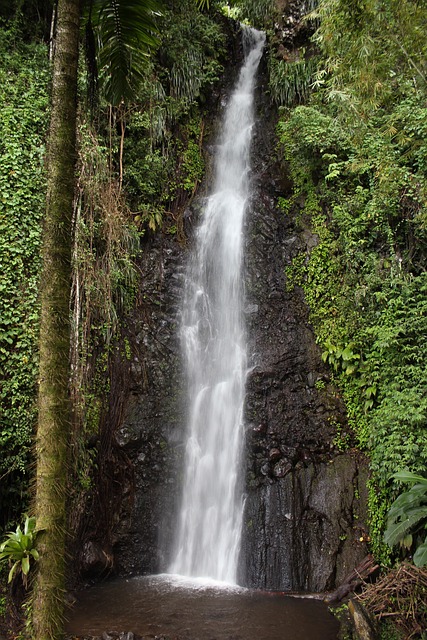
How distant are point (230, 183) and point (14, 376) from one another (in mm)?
6641

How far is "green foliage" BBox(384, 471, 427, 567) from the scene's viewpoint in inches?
235

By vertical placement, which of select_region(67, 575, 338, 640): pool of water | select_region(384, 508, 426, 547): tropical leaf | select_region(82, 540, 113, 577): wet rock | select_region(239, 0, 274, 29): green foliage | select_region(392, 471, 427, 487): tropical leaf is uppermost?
select_region(239, 0, 274, 29): green foliage

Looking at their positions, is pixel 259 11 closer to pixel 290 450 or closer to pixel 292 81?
pixel 292 81

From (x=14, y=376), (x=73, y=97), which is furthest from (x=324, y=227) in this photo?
(x=73, y=97)

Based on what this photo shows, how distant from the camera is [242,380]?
873 centimetres

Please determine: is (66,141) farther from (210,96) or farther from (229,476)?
(210,96)

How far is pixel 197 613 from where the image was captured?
229 inches

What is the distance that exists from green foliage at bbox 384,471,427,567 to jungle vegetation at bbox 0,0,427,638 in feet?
0.17

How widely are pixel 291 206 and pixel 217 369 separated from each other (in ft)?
13.0

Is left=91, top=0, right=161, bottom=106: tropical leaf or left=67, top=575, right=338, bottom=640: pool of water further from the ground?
left=91, top=0, right=161, bottom=106: tropical leaf

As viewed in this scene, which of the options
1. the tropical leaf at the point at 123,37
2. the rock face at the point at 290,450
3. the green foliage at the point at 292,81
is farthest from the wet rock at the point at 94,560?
the green foliage at the point at 292,81

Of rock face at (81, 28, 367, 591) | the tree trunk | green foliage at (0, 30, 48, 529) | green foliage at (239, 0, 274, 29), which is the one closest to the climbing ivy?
rock face at (81, 28, 367, 591)

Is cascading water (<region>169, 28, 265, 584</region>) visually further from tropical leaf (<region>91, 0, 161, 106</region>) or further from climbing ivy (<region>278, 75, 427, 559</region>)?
tropical leaf (<region>91, 0, 161, 106</region>)

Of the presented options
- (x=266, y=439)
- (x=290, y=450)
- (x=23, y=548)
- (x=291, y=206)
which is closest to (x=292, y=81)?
(x=291, y=206)
